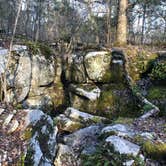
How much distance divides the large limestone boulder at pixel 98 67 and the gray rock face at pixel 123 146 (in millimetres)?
5566

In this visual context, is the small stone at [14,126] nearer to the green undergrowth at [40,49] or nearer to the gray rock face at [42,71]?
the gray rock face at [42,71]

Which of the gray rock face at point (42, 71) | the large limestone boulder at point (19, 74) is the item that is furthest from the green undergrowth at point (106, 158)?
the gray rock face at point (42, 71)

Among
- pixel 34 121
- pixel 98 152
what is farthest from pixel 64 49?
pixel 98 152

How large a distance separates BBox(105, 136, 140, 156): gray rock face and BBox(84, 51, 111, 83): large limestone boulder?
5566 millimetres

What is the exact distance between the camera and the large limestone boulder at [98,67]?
1209cm

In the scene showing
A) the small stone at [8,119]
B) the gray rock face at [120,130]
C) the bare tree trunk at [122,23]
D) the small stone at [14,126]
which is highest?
the bare tree trunk at [122,23]

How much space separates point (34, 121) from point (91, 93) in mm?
4862

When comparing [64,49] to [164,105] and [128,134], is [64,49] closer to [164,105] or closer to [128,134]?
[164,105]

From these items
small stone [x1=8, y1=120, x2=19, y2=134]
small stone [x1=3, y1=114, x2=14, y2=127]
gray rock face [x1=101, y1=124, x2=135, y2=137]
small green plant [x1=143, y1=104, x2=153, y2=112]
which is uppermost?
small stone [x1=3, y1=114, x2=14, y2=127]

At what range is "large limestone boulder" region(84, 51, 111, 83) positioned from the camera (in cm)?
1209

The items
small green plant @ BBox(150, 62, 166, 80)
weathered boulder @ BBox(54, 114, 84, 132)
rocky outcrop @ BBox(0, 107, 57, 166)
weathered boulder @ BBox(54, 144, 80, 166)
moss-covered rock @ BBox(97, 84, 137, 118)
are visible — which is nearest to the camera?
rocky outcrop @ BBox(0, 107, 57, 166)

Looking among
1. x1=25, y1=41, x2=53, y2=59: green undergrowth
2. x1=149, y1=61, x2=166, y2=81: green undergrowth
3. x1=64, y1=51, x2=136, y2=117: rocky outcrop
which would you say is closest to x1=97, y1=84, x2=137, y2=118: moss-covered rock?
x1=64, y1=51, x2=136, y2=117: rocky outcrop

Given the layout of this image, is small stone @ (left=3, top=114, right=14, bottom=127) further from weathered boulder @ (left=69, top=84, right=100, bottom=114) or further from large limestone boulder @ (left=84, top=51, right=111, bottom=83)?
large limestone boulder @ (left=84, top=51, right=111, bottom=83)

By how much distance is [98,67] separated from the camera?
1212 centimetres
